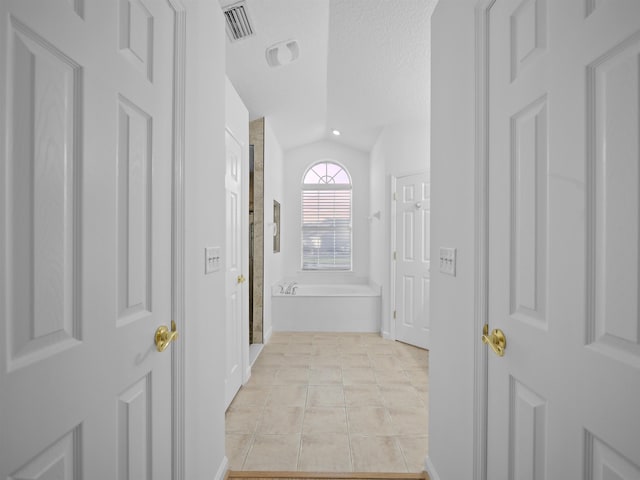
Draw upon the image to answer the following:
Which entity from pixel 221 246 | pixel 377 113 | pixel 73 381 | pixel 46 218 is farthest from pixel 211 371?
pixel 377 113

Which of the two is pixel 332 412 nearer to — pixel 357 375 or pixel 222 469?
pixel 357 375

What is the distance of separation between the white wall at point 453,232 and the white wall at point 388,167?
7.41 feet

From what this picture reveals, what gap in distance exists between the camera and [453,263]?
141cm

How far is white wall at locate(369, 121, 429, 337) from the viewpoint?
388cm

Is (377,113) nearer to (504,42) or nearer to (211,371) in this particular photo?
(504,42)

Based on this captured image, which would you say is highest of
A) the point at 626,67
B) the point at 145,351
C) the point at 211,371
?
the point at 626,67

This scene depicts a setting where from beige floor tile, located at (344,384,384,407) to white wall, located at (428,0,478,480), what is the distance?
87 centimetres

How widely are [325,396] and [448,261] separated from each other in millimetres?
1704

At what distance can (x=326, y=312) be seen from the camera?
14.9 ft

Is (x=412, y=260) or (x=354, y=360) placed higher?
(x=412, y=260)

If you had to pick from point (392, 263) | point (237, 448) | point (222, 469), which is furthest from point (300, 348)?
point (222, 469)

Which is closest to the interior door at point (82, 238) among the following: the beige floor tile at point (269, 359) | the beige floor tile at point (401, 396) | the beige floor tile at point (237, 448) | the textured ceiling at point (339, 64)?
the beige floor tile at point (237, 448)

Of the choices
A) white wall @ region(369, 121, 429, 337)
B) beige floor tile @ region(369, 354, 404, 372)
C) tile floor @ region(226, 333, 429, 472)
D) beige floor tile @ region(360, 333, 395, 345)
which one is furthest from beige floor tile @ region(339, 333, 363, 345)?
beige floor tile @ region(369, 354, 404, 372)

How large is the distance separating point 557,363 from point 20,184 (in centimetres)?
113
